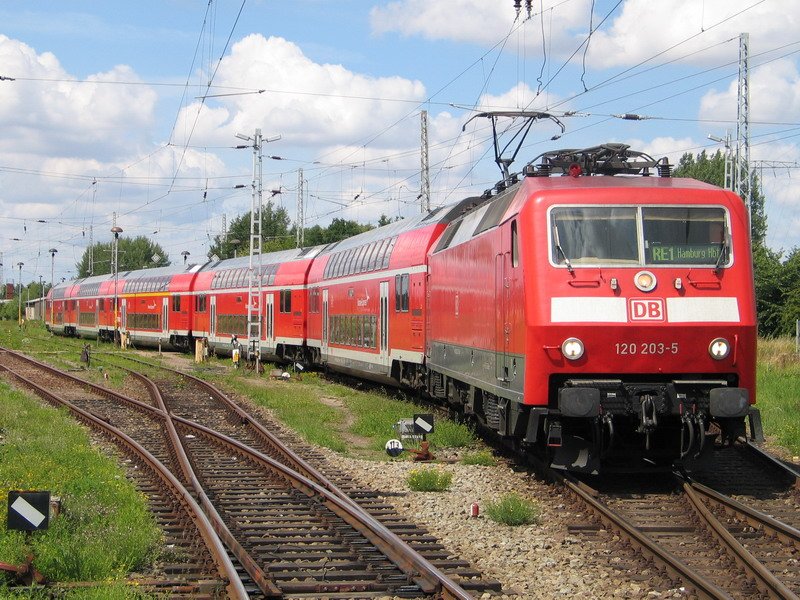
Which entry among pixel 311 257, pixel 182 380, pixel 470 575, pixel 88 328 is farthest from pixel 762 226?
pixel 470 575

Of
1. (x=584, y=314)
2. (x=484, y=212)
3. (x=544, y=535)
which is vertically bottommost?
(x=544, y=535)

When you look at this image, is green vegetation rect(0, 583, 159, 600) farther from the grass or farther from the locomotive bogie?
the grass

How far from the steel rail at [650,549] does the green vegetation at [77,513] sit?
395cm

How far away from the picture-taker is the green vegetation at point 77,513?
7.89 m

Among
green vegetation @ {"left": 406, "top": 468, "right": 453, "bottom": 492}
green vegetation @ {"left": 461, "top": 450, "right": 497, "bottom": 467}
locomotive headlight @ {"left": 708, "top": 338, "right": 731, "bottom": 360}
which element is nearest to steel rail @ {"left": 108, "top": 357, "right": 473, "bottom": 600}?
green vegetation @ {"left": 406, "top": 468, "right": 453, "bottom": 492}

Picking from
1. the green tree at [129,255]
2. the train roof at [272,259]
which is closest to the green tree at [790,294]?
the train roof at [272,259]

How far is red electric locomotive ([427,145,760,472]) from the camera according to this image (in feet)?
34.7

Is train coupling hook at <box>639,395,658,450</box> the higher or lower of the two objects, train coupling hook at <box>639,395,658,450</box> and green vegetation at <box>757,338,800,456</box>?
the higher

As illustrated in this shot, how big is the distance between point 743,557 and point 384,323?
14.3 metres

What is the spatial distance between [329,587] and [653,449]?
16.5ft

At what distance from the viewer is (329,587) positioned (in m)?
7.67

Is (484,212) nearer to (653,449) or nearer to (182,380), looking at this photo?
(653,449)

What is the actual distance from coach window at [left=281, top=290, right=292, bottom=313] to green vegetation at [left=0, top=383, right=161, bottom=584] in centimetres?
1638

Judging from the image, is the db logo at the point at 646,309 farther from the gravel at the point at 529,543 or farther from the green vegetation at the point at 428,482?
the green vegetation at the point at 428,482
